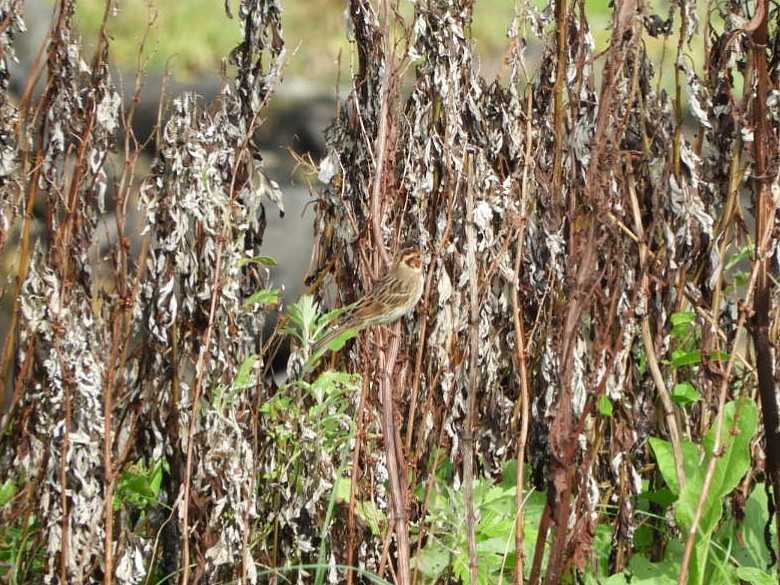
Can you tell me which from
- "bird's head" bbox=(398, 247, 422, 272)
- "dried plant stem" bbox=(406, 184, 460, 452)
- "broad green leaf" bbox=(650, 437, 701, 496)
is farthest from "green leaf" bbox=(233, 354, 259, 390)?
"broad green leaf" bbox=(650, 437, 701, 496)

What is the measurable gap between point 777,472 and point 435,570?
849mm

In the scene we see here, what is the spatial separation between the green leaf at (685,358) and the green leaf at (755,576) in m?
0.53

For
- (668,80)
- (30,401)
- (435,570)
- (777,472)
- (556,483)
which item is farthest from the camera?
(668,80)

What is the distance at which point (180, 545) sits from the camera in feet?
10.7

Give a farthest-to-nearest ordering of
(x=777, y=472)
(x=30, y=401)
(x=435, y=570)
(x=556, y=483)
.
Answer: (x=30, y=401) → (x=435, y=570) → (x=777, y=472) → (x=556, y=483)

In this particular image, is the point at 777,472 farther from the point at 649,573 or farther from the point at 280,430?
the point at 280,430

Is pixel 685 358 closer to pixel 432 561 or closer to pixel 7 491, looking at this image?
pixel 432 561

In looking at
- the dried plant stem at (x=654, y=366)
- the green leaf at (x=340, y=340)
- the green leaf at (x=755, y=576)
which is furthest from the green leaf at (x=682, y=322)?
the green leaf at (x=340, y=340)

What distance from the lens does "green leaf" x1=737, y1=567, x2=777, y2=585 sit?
9.81 ft

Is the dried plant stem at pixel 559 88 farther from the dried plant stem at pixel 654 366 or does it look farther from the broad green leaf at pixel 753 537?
the broad green leaf at pixel 753 537

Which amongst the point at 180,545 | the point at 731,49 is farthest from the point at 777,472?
the point at 180,545

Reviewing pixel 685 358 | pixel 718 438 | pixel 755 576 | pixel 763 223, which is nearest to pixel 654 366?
pixel 718 438

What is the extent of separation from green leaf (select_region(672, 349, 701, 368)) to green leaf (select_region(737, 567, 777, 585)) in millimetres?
525

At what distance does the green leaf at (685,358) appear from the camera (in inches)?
125
